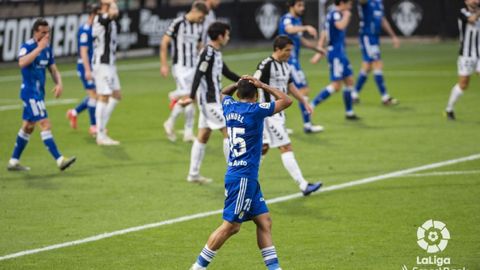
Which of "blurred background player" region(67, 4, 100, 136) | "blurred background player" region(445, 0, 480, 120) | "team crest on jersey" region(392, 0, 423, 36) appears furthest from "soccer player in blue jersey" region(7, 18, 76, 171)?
"team crest on jersey" region(392, 0, 423, 36)

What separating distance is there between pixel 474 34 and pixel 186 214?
31.9 ft

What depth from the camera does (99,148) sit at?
1859 centimetres

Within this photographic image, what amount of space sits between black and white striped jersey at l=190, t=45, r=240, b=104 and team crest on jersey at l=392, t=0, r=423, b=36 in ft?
80.4

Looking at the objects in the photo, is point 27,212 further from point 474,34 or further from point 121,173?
point 474,34

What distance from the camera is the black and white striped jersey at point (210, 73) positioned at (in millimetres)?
15023

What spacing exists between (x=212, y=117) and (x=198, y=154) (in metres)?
0.61

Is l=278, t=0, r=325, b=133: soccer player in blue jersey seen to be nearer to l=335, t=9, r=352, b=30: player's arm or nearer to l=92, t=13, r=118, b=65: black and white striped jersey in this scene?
l=335, t=9, r=352, b=30: player's arm

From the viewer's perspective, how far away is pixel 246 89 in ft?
33.2

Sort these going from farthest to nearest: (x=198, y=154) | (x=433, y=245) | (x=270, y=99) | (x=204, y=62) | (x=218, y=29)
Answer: (x=198, y=154) < (x=204, y=62) < (x=218, y=29) < (x=270, y=99) < (x=433, y=245)

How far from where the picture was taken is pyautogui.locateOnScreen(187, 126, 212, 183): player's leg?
15.2 meters

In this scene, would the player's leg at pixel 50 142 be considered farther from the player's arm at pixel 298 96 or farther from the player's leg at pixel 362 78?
the player's leg at pixel 362 78

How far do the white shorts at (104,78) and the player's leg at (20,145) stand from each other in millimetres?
2814

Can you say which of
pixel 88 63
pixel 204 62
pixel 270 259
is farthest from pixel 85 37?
pixel 270 259

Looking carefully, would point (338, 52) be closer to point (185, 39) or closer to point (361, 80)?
point (361, 80)
